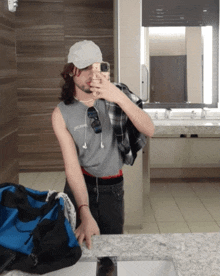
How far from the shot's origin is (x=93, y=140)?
1.53 m

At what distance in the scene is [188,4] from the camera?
4.41 metres

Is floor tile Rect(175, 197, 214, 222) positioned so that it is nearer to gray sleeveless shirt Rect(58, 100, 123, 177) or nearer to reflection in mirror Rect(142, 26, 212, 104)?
reflection in mirror Rect(142, 26, 212, 104)

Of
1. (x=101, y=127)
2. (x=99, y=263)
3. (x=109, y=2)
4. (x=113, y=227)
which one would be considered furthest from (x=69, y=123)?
(x=109, y=2)

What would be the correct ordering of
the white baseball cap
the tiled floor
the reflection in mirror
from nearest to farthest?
the white baseball cap < the tiled floor < the reflection in mirror

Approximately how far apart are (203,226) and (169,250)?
8.34 feet

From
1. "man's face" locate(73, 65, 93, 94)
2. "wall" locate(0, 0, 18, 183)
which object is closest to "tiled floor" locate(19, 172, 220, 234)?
"wall" locate(0, 0, 18, 183)

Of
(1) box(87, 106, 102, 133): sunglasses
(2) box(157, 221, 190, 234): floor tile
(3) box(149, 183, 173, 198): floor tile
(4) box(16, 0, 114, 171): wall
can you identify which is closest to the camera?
(1) box(87, 106, 102, 133): sunglasses

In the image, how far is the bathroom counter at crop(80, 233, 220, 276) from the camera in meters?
0.96

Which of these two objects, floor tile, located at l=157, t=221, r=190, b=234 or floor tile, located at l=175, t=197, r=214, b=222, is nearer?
floor tile, located at l=157, t=221, r=190, b=234

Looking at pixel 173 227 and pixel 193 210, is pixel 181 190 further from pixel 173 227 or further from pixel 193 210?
pixel 173 227

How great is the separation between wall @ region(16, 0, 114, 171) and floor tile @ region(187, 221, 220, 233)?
8.57 ft

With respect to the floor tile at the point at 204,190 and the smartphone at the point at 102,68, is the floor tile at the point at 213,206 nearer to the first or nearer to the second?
the floor tile at the point at 204,190

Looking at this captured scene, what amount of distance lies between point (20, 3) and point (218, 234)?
4.75 meters

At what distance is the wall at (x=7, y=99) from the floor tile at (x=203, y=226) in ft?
6.04
